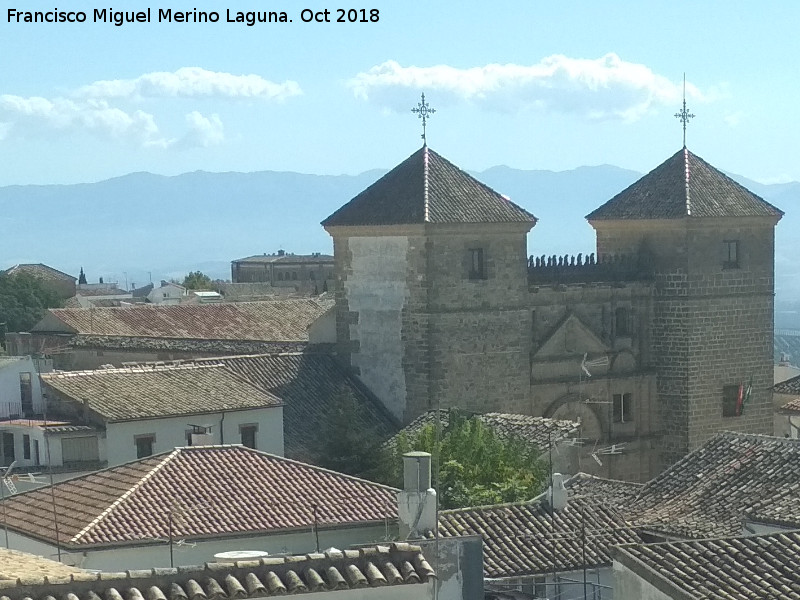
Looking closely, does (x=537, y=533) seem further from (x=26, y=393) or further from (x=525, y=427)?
(x=26, y=393)

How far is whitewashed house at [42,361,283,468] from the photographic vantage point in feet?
117

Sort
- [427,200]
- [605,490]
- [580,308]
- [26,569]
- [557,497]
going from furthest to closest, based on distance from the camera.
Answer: [580,308]
[427,200]
[605,490]
[557,497]
[26,569]

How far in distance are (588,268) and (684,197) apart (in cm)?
315

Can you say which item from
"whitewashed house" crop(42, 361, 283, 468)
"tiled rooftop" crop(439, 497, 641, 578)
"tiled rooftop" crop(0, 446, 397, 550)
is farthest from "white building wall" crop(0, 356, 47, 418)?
"tiled rooftop" crop(439, 497, 641, 578)

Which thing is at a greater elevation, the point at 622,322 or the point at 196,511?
the point at 622,322

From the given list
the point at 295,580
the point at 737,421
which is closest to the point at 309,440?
the point at 737,421

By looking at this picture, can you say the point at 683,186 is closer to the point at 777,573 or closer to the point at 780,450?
the point at 780,450

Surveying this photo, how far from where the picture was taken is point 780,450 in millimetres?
26672

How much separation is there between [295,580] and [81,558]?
11684 millimetres

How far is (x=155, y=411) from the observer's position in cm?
3638

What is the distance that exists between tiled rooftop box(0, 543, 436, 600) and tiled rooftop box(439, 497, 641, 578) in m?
9.76

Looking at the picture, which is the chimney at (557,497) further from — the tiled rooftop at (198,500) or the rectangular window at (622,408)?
the rectangular window at (622,408)

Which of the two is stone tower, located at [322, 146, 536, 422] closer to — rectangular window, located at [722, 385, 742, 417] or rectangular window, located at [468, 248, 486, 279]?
rectangular window, located at [468, 248, 486, 279]

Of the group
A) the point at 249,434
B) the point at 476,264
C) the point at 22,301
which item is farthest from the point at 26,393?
the point at 22,301
